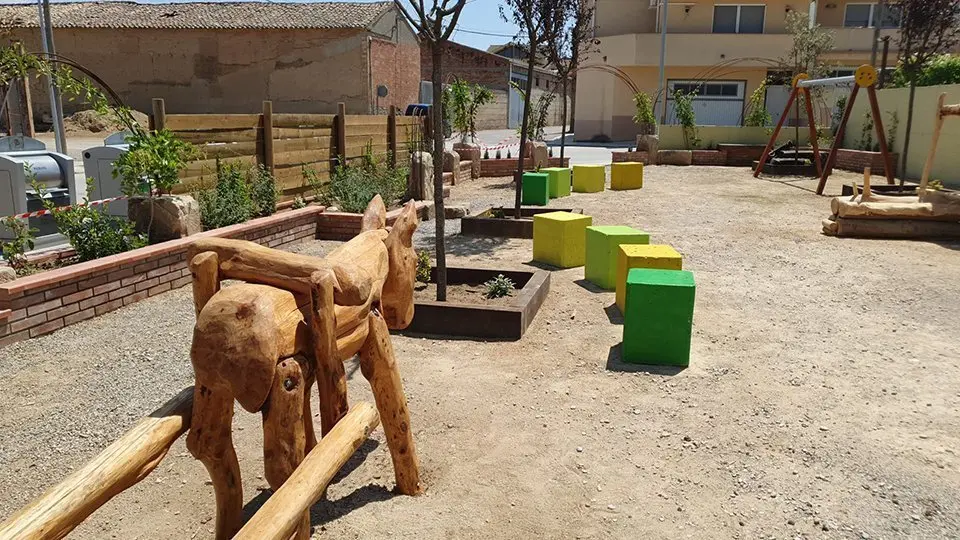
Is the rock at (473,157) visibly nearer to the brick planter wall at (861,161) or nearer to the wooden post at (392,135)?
the wooden post at (392,135)

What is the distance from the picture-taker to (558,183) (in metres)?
13.8

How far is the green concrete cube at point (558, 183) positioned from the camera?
1363 centimetres

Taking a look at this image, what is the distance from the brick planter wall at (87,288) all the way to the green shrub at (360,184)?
271 cm

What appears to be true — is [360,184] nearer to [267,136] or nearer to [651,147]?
[267,136]

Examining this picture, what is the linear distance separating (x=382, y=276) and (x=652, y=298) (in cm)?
246

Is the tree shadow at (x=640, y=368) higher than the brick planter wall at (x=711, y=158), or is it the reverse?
the brick planter wall at (x=711, y=158)

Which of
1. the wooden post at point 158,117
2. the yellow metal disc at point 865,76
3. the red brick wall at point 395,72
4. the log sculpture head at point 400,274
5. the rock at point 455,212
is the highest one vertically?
the red brick wall at point 395,72

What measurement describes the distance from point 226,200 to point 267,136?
157cm

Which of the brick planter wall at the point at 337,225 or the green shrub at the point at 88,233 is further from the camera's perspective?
the brick planter wall at the point at 337,225

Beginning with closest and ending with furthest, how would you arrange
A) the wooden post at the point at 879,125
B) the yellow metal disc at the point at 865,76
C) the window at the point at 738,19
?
1. the yellow metal disc at the point at 865,76
2. the wooden post at the point at 879,125
3. the window at the point at 738,19

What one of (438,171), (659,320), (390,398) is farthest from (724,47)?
(390,398)

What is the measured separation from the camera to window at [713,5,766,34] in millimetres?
33219

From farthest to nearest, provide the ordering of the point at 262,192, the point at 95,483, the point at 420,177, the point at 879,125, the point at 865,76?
the point at 879,125, the point at 865,76, the point at 420,177, the point at 262,192, the point at 95,483

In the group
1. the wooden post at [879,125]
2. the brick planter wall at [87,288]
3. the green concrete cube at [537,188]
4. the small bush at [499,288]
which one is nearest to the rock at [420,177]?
the green concrete cube at [537,188]
